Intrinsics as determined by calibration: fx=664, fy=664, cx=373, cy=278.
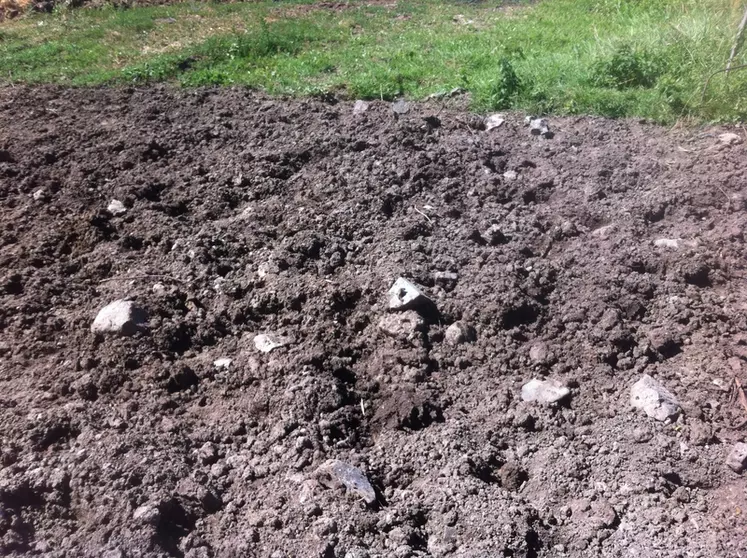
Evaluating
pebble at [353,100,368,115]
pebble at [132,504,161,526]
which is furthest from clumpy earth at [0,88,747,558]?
pebble at [353,100,368,115]

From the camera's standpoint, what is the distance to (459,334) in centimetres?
345

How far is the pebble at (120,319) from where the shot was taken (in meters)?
3.46

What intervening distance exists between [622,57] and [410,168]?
2.65 m

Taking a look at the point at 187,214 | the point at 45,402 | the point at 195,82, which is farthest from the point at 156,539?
the point at 195,82

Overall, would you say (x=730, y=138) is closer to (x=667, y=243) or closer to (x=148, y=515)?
(x=667, y=243)

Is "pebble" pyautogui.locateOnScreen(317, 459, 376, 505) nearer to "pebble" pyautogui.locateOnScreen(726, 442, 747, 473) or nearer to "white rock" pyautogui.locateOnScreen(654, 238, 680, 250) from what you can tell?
"pebble" pyautogui.locateOnScreen(726, 442, 747, 473)

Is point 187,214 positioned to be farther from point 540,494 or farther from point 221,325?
point 540,494

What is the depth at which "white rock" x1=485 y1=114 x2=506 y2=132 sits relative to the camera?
5309mm

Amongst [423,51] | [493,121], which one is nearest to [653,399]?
[493,121]

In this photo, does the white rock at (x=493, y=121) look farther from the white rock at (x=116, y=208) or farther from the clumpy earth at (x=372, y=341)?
the white rock at (x=116, y=208)

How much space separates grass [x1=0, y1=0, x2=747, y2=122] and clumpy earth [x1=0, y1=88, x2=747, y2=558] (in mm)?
573

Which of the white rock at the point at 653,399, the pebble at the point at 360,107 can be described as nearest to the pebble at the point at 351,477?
the white rock at the point at 653,399

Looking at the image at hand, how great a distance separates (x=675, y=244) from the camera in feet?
12.9

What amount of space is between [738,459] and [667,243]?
→ 5.07 feet
